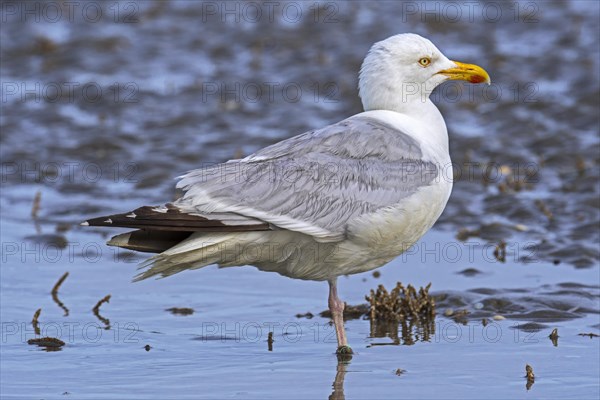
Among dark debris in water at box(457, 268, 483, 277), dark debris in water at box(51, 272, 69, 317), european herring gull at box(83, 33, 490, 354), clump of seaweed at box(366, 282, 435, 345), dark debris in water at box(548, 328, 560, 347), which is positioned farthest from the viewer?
dark debris in water at box(457, 268, 483, 277)

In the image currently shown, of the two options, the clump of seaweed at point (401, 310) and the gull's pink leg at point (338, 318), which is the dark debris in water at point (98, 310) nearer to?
the gull's pink leg at point (338, 318)

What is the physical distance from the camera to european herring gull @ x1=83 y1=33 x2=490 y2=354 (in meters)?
7.18

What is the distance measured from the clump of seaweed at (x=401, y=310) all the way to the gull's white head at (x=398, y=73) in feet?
4.05

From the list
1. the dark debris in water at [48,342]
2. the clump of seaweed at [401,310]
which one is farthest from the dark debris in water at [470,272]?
the dark debris in water at [48,342]

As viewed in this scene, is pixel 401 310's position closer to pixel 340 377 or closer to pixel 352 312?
pixel 352 312

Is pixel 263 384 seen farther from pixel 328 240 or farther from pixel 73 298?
pixel 73 298

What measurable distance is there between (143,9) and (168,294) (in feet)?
36.3

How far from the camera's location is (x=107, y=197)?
11.7 metres

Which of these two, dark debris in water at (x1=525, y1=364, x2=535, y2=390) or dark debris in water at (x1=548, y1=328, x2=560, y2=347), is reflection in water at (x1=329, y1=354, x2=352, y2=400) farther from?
dark debris in water at (x1=548, y1=328, x2=560, y2=347)

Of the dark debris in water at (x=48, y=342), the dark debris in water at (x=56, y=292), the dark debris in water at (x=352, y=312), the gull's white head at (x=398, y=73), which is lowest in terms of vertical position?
the dark debris in water at (x=48, y=342)

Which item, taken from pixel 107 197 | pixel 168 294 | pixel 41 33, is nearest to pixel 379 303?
pixel 168 294

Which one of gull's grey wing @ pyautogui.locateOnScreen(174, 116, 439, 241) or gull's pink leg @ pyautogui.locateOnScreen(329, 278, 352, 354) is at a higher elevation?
gull's grey wing @ pyautogui.locateOnScreen(174, 116, 439, 241)

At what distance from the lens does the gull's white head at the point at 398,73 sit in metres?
8.16

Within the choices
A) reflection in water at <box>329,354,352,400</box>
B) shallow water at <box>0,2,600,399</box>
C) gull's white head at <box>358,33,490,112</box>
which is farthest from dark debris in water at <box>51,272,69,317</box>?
gull's white head at <box>358,33,490,112</box>
